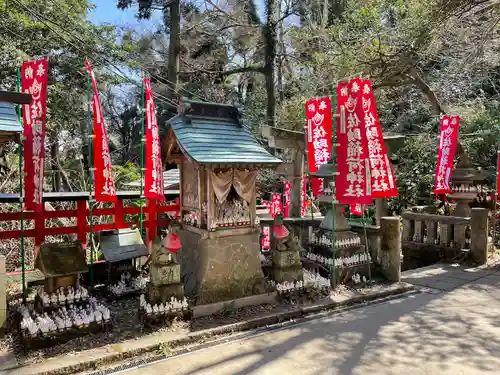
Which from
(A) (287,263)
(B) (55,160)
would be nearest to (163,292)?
(A) (287,263)

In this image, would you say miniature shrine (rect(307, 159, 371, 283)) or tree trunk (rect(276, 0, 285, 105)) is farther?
tree trunk (rect(276, 0, 285, 105))

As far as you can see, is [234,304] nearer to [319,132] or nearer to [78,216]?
[78,216]

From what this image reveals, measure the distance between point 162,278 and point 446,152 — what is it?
10.8 meters

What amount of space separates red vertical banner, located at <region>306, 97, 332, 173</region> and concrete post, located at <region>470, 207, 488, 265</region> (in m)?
5.25

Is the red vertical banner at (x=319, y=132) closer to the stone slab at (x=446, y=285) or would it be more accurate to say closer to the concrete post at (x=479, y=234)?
the stone slab at (x=446, y=285)

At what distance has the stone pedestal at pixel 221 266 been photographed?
25.7ft

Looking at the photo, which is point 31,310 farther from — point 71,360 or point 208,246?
point 208,246

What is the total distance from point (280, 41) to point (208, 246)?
21.1 meters

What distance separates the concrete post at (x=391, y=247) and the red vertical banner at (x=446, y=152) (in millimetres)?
4539

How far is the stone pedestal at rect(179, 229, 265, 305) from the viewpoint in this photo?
7.82 m

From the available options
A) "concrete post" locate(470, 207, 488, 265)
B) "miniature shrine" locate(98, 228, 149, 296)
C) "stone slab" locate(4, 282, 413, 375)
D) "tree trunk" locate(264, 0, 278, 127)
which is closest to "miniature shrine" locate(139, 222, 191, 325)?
"stone slab" locate(4, 282, 413, 375)

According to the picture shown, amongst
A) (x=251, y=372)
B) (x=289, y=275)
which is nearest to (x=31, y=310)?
(x=251, y=372)

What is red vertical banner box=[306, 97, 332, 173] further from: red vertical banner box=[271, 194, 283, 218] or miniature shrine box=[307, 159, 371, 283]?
red vertical banner box=[271, 194, 283, 218]

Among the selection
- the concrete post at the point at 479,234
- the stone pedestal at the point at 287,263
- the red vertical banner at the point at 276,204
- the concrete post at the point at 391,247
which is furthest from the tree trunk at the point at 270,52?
the stone pedestal at the point at 287,263
